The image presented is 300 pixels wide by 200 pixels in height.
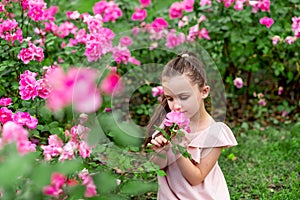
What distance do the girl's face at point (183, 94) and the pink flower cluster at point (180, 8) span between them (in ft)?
5.90

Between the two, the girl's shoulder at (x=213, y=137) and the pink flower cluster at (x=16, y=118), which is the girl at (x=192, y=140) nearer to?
the girl's shoulder at (x=213, y=137)

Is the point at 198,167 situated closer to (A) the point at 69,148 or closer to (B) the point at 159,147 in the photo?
(B) the point at 159,147

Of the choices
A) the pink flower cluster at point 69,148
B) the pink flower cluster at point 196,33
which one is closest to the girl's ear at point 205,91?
the pink flower cluster at point 69,148

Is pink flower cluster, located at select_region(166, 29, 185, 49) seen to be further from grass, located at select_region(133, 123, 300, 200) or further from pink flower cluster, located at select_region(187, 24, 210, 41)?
grass, located at select_region(133, 123, 300, 200)

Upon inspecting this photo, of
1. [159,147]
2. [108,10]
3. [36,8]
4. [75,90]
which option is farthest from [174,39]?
[75,90]

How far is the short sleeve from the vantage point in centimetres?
243

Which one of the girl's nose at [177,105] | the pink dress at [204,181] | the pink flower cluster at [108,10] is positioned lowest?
the pink dress at [204,181]

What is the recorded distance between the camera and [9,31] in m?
2.82

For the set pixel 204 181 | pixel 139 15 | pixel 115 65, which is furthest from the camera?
pixel 139 15

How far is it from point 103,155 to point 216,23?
7.80ft

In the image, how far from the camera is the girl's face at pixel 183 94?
90.9 inches

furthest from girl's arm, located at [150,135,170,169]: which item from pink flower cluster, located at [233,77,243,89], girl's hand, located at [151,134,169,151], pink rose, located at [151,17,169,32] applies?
pink flower cluster, located at [233,77,243,89]

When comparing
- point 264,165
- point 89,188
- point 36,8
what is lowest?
point 264,165

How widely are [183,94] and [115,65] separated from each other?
152 centimetres
